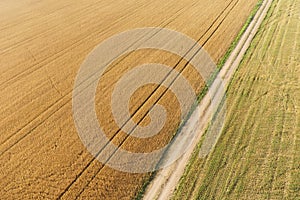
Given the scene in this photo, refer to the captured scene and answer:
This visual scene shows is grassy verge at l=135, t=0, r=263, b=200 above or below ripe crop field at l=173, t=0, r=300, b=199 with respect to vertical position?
above

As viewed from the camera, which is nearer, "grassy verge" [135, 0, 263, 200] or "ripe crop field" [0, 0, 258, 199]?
"grassy verge" [135, 0, 263, 200]

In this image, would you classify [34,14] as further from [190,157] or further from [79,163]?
[190,157]

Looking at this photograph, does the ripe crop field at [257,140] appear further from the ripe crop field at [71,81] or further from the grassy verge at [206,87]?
the ripe crop field at [71,81]

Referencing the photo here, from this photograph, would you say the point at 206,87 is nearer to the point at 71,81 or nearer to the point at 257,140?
the point at 257,140


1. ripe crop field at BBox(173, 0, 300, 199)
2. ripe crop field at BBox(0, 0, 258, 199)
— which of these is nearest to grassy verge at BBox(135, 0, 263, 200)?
ripe crop field at BBox(173, 0, 300, 199)

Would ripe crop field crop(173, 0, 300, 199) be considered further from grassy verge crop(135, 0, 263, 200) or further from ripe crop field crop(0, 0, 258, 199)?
ripe crop field crop(0, 0, 258, 199)

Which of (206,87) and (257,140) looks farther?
(206,87)

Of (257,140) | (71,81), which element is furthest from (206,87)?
(71,81)
